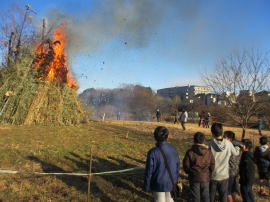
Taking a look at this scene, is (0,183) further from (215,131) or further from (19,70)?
(19,70)

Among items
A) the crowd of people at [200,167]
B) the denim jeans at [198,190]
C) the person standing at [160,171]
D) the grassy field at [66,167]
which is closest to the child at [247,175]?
the crowd of people at [200,167]

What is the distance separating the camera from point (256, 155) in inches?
209

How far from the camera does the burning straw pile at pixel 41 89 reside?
1388 centimetres

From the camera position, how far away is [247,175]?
443 centimetres

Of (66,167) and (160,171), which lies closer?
(160,171)

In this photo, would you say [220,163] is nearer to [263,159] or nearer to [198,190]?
[198,190]

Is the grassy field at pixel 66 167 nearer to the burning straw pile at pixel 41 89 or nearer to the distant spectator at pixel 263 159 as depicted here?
the distant spectator at pixel 263 159

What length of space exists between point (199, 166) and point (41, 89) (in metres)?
13.1

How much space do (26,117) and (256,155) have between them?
12.8 meters

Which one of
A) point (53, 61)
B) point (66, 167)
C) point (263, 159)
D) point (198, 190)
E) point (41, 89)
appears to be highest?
point (53, 61)

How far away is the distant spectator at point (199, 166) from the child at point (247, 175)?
3.93 feet

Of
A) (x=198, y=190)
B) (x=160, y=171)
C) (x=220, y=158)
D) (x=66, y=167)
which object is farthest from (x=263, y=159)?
(x=66, y=167)

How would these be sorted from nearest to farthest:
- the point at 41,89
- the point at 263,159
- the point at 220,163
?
1. the point at 220,163
2. the point at 263,159
3. the point at 41,89

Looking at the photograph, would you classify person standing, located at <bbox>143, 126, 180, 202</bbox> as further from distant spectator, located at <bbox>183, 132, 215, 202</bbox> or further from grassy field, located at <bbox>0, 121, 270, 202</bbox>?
grassy field, located at <bbox>0, 121, 270, 202</bbox>
